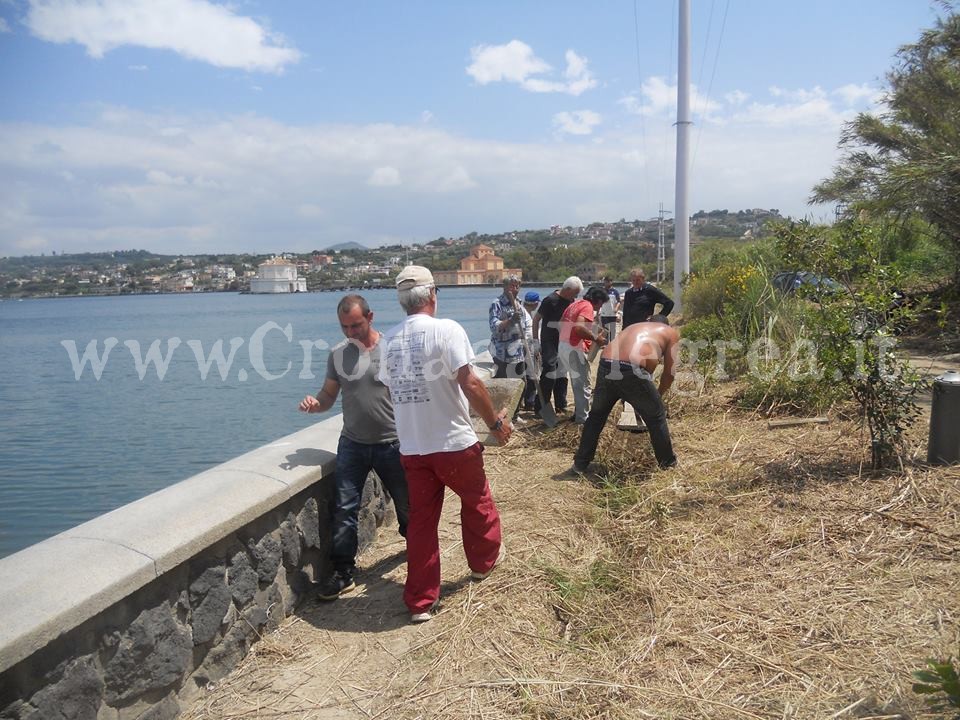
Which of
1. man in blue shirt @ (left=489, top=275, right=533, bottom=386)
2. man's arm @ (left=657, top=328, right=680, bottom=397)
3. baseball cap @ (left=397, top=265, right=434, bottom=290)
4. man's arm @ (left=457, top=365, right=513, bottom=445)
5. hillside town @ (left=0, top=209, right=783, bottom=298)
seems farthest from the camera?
hillside town @ (left=0, top=209, right=783, bottom=298)

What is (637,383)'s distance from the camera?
547 centimetres

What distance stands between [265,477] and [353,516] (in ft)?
2.02

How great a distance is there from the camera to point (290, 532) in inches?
156

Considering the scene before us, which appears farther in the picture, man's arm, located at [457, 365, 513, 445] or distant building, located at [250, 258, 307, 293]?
distant building, located at [250, 258, 307, 293]

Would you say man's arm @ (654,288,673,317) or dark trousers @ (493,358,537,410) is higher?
man's arm @ (654,288,673,317)

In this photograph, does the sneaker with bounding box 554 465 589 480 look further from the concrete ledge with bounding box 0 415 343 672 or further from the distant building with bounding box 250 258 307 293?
the distant building with bounding box 250 258 307 293

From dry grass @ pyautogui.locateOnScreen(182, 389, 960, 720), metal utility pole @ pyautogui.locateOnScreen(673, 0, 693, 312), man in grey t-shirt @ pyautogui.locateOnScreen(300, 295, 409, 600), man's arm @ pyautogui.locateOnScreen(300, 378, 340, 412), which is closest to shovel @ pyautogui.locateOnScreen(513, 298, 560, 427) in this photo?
dry grass @ pyautogui.locateOnScreen(182, 389, 960, 720)

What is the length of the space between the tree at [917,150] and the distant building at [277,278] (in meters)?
56.8

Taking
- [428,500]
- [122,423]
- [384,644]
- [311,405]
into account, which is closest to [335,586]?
[384,644]

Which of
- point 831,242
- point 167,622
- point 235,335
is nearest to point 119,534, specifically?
point 167,622

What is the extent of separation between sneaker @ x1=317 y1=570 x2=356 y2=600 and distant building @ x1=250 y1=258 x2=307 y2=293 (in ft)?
211

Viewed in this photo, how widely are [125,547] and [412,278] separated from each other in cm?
193

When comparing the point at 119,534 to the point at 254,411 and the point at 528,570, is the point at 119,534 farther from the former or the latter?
the point at 254,411

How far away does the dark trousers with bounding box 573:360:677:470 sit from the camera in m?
5.48
